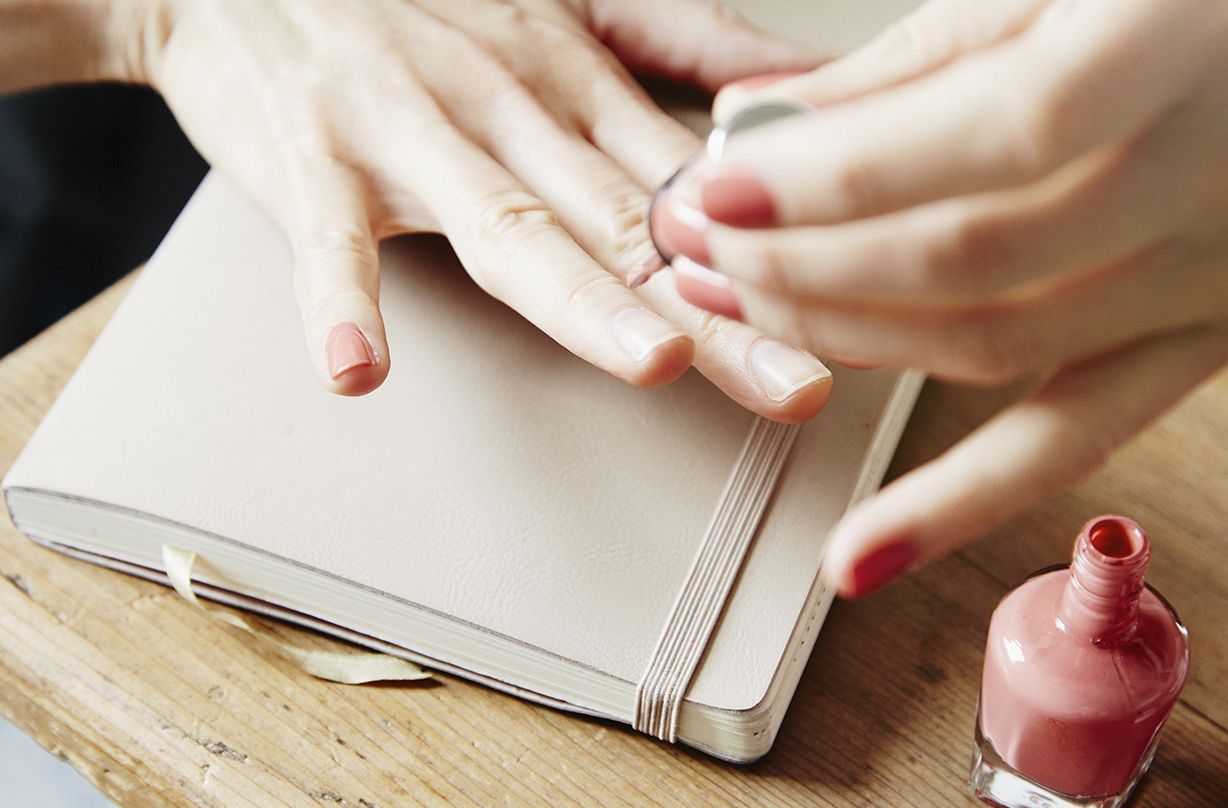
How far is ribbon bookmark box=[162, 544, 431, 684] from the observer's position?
0.54 m

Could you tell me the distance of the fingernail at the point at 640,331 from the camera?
0.47 metres

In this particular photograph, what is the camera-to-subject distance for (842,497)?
1.75 feet

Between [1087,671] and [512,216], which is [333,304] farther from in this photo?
[1087,671]

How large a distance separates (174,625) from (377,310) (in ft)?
0.62

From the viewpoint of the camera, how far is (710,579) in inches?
20.1

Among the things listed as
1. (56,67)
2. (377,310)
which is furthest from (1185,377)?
(56,67)

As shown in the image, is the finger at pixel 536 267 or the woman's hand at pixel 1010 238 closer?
the woman's hand at pixel 1010 238

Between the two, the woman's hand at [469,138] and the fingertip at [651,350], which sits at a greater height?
the fingertip at [651,350]

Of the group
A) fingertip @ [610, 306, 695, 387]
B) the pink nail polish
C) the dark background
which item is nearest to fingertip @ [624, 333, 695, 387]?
fingertip @ [610, 306, 695, 387]

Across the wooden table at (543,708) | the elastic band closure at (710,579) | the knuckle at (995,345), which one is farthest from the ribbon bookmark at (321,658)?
the knuckle at (995,345)

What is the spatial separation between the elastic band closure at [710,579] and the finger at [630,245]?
4cm

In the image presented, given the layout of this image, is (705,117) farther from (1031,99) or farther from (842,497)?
(1031,99)

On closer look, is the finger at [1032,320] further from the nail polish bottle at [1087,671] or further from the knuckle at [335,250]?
the knuckle at [335,250]

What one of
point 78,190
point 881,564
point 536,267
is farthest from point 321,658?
point 78,190
